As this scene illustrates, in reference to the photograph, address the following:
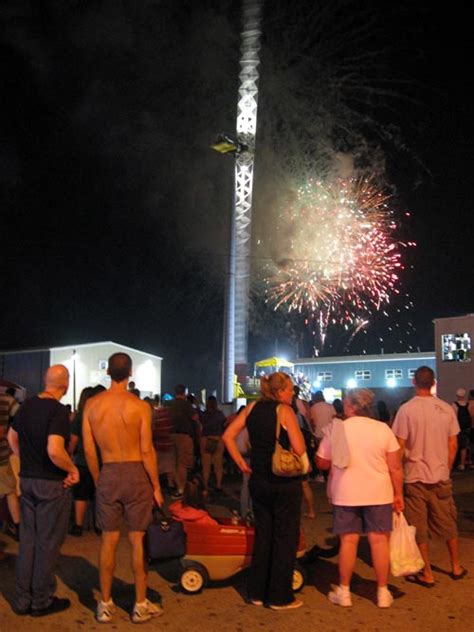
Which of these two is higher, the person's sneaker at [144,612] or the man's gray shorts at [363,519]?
the man's gray shorts at [363,519]

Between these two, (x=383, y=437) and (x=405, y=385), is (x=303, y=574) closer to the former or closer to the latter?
(x=383, y=437)

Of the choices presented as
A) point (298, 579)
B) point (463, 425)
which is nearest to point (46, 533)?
point (298, 579)

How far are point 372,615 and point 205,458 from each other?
722cm

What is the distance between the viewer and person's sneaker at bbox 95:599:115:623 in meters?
5.13

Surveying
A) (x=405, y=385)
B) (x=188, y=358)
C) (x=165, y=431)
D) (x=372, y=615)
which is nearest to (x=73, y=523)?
(x=165, y=431)

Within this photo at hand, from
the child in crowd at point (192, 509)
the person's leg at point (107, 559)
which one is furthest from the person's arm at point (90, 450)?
the child in crowd at point (192, 509)

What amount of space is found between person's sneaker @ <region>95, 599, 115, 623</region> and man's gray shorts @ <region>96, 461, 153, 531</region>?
57 centimetres

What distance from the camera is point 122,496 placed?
16.8ft

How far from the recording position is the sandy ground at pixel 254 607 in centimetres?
513

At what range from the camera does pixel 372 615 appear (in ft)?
17.6

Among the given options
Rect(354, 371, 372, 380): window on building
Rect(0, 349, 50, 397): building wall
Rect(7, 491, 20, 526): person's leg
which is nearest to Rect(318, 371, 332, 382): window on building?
Rect(354, 371, 372, 380): window on building

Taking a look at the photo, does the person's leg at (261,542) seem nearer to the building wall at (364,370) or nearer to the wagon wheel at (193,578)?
the wagon wheel at (193,578)

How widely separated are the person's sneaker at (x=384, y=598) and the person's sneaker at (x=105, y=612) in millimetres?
2107

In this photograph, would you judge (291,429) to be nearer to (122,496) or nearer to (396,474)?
(396,474)
